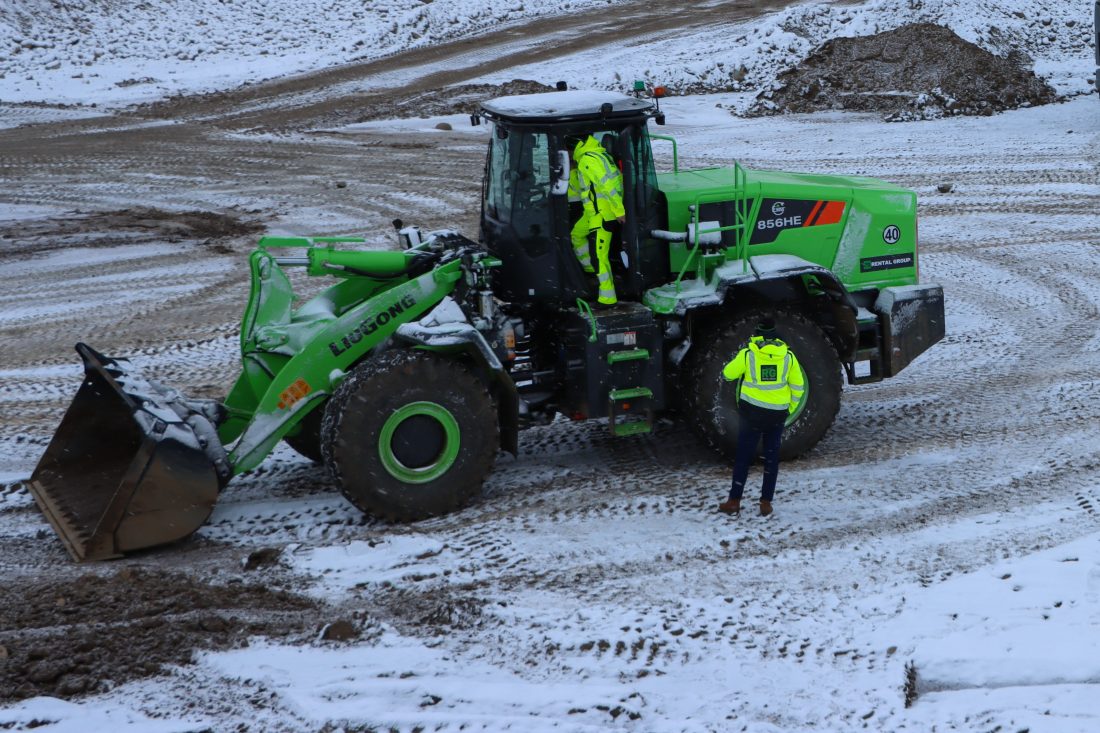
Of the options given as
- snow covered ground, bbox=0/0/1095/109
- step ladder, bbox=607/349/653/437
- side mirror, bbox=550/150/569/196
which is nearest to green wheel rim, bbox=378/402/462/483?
step ladder, bbox=607/349/653/437

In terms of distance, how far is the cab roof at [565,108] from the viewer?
7.49m

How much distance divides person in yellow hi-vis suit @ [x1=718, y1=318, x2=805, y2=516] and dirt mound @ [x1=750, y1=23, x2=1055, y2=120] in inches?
608

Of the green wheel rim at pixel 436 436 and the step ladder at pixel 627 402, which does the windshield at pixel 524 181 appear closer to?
the step ladder at pixel 627 402

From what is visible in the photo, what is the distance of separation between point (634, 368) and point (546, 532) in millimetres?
1266

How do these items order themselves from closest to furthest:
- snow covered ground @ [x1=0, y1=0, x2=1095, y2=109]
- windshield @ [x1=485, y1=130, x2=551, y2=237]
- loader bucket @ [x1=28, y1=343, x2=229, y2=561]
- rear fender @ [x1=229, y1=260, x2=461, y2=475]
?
loader bucket @ [x1=28, y1=343, x2=229, y2=561], rear fender @ [x1=229, y1=260, x2=461, y2=475], windshield @ [x1=485, y1=130, x2=551, y2=237], snow covered ground @ [x1=0, y1=0, x2=1095, y2=109]

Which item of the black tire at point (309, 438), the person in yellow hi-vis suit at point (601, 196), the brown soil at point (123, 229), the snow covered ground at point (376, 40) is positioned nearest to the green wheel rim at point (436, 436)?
the black tire at point (309, 438)

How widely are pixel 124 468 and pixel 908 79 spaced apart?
61.7 ft

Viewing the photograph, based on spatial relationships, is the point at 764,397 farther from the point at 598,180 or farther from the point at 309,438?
the point at 309,438

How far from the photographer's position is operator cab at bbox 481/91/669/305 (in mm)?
7559

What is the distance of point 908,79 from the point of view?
22922 millimetres

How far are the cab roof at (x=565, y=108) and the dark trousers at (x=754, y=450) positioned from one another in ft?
6.58

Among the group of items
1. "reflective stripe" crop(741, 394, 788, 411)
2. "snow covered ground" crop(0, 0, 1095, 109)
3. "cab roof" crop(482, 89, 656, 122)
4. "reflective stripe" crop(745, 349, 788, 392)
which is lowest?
"reflective stripe" crop(741, 394, 788, 411)

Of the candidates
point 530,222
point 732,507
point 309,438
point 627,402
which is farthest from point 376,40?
point 732,507

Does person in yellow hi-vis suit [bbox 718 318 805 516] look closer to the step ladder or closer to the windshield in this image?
the step ladder
